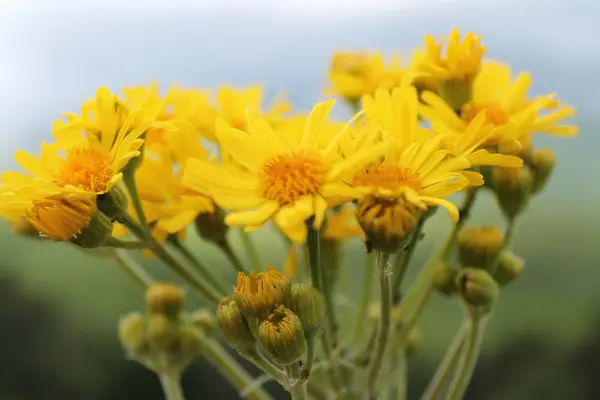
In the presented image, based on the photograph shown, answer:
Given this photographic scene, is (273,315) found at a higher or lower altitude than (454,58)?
lower

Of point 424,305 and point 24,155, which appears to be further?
point 424,305

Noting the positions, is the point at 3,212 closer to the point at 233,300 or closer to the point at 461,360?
the point at 233,300

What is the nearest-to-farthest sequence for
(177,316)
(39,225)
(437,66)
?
(39,225), (437,66), (177,316)

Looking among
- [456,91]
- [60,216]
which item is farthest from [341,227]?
[60,216]

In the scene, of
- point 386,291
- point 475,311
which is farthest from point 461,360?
point 386,291

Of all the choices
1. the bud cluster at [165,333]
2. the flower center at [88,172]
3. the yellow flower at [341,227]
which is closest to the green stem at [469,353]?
the yellow flower at [341,227]

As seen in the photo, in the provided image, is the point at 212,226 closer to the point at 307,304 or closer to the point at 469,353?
the point at 307,304
